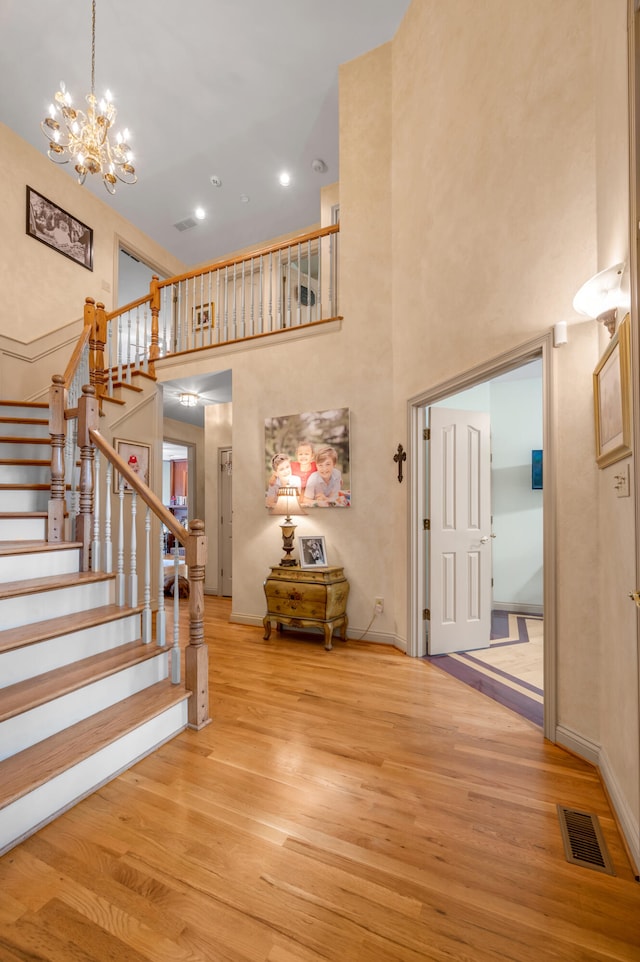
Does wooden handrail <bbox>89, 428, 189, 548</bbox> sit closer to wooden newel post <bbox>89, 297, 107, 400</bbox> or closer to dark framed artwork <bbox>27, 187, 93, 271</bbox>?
wooden newel post <bbox>89, 297, 107, 400</bbox>

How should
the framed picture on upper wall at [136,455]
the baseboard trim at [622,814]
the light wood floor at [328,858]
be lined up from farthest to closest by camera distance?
the framed picture on upper wall at [136,455] < the baseboard trim at [622,814] < the light wood floor at [328,858]

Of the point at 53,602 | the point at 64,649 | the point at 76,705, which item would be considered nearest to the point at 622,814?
the point at 76,705

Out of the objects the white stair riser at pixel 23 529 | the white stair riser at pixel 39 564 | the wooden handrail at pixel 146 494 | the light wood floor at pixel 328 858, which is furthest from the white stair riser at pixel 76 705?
the white stair riser at pixel 23 529

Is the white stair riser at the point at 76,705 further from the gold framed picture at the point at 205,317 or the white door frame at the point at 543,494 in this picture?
the gold framed picture at the point at 205,317

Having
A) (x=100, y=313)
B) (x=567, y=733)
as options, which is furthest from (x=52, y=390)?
(x=567, y=733)

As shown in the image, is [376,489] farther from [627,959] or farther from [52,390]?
[627,959]

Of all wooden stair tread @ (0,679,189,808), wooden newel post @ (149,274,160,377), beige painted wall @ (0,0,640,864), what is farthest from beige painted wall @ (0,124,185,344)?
wooden stair tread @ (0,679,189,808)

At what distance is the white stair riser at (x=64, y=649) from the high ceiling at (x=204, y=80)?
5.38 metres

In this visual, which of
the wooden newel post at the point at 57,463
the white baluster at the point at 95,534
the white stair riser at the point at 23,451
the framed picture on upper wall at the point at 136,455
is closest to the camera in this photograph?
the white baluster at the point at 95,534

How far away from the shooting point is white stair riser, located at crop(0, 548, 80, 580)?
8.02 ft

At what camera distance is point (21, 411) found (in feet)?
13.7

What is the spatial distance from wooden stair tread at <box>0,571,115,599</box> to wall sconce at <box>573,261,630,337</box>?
9.80ft

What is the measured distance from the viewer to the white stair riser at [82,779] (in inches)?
62.5

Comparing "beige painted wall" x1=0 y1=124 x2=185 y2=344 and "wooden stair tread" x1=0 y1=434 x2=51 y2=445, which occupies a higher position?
"beige painted wall" x1=0 y1=124 x2=185 y2=344
